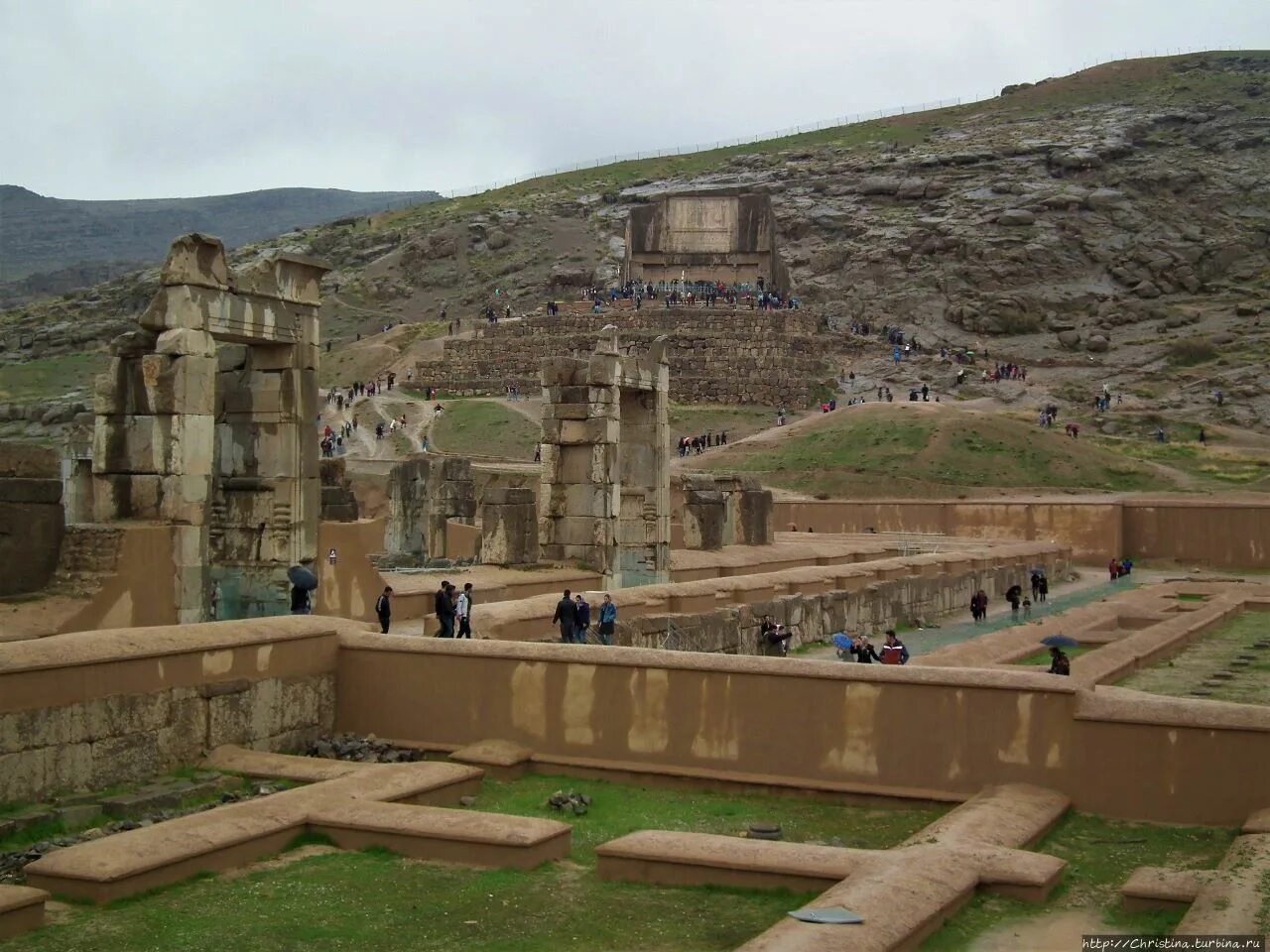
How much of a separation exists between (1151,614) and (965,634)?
2.74 m

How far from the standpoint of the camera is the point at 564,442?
22.6 meters

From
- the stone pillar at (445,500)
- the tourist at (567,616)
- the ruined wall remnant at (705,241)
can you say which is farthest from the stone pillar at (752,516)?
the ruined wall remnant at (705,241)

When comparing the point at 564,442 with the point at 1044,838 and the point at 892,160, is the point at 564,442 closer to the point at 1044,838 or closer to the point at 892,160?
the point at 1044,838

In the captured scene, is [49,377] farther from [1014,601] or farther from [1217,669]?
[1217,669]

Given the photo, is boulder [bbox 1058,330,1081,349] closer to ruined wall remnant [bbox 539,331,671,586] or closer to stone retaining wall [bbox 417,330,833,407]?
stone retaining wall [bbox 417,330,833,407]

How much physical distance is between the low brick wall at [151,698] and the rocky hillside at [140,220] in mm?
137255

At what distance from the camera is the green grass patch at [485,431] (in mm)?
46594

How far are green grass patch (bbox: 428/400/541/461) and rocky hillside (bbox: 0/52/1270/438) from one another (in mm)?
17696

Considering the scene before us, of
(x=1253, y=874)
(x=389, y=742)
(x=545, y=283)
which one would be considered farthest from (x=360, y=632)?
(x=545, y=283)

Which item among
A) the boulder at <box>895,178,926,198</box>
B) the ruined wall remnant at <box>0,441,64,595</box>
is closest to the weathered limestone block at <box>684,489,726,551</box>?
the ruined wall remnant at <box>0,441,64,595</box>

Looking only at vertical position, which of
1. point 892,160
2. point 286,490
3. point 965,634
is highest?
point 892,160

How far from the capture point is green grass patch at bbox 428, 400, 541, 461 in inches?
1834

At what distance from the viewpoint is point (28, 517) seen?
1280cm

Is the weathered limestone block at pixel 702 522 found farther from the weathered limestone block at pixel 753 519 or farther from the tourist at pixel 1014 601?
the tourist at pixel 1014 601
